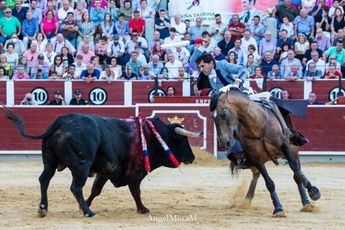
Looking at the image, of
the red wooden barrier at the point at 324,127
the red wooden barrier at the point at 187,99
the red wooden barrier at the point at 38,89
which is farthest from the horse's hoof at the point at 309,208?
the red wooden barrier at the point at 38,89

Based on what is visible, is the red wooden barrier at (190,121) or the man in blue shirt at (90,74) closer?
the red wooden barrier at (190,121)

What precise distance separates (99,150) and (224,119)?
1159 millimetres

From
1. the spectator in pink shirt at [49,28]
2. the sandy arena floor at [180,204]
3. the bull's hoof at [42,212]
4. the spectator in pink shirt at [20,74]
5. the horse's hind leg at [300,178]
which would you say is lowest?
the sandy arena floor at [180,204]

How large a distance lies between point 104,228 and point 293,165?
2316mm

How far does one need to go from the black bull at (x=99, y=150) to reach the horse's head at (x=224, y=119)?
41 cm

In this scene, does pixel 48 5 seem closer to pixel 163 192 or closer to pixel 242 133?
pixel 163 192

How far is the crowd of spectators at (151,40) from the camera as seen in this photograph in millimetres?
18422

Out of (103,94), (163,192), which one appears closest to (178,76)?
(103,94)

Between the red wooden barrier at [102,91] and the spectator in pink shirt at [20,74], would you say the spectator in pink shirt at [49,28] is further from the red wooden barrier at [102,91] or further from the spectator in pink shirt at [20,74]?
the red wooden barrier at [102,91]

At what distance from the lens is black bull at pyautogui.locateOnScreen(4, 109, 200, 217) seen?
385 inches

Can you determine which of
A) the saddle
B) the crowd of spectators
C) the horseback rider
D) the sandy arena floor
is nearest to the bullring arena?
the sandy arena floor

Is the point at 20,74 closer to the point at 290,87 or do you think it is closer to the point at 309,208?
the point at 290,87

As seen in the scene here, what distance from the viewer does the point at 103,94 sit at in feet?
61.3

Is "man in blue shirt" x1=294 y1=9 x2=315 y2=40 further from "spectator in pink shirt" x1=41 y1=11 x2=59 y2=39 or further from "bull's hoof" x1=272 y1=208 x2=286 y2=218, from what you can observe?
"bull's hoof" x1=272 y1=208 x2=286 y2=218
